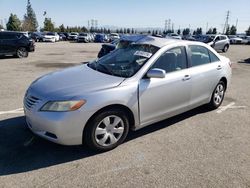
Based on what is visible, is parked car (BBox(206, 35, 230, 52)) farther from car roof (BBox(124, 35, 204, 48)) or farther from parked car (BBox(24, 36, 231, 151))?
car roof (BBox(124, 35, 204, 48))

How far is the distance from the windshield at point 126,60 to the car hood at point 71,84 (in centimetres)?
19

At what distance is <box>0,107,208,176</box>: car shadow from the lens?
3465mm

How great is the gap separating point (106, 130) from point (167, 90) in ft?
4.11

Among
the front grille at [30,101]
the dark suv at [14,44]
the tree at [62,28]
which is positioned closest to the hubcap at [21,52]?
the dark suv at [14,44]

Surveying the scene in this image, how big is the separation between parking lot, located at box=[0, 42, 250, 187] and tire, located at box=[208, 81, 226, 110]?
0.54 meters

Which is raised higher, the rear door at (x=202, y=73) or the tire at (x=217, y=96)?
the rear door at (x=202, y=73)

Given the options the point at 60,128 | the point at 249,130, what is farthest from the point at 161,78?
the point at 249,130

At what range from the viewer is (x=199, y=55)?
17.0ft

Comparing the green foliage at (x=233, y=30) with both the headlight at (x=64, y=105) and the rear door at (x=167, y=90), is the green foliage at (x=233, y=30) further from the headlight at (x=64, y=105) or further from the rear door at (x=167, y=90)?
the headlight at (x=64, y=105)

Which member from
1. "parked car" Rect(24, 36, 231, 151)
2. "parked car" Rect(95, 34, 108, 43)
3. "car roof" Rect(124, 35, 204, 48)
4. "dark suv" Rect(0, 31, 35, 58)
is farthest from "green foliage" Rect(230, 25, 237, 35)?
"car roof" Rect(124, 35, 204, 48)

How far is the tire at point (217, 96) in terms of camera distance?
5648mm

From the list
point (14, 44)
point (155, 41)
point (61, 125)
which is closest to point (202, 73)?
point (155, 41)

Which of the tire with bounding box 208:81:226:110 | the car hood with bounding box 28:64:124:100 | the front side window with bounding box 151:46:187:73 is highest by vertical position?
the front side window with bounding box 151:46:187:73

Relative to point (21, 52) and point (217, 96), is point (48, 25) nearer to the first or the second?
point (21, 52)
